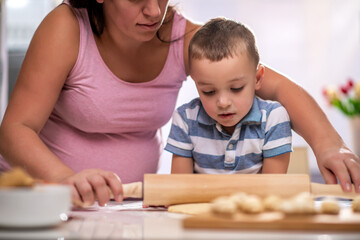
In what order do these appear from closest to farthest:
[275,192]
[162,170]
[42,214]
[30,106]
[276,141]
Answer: [42,214]
[275,192]
[30,106]
[276,141]
[162,170]

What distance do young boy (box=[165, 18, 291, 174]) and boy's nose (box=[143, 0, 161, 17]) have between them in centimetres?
20

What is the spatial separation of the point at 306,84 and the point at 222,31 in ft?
10.7

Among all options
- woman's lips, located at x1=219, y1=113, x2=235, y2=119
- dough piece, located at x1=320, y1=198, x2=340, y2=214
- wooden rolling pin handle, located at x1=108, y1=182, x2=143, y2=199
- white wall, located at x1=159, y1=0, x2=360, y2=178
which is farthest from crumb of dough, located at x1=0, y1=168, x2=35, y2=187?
white wall, located at x1=159, y1=0, x2=360, y2=178

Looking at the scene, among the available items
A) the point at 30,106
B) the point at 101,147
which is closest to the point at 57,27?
the point at 30,106

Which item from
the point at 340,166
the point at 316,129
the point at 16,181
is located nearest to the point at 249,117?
the point at 316,129

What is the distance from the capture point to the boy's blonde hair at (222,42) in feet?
4.44

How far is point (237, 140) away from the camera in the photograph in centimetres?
141

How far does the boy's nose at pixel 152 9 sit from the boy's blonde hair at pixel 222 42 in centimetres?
19

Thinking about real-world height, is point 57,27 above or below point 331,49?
below

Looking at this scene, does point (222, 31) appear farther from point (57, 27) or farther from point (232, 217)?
point (232, 217)

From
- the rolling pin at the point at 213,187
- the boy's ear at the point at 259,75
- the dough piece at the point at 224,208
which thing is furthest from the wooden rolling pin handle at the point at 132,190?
the boy's ear at the point at 259,75

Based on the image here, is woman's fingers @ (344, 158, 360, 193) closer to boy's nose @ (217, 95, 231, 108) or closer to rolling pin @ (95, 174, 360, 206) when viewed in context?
rolling pin @ (95, 174, 360, 206)

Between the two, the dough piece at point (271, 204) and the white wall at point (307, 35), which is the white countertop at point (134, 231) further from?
the white wall at point (307, 35)

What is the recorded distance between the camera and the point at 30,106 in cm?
127
